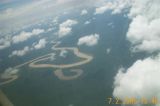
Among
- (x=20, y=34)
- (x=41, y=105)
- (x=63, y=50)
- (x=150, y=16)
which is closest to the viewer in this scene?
(x=41, y=105)

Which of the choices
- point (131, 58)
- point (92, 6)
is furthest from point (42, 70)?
point (92, 6)

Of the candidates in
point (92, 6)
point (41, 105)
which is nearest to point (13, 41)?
point (41, 105)

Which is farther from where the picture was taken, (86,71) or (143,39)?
(143,39)

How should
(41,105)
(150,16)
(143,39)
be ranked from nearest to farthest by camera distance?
(41,105) → (143,39) → (150,16)

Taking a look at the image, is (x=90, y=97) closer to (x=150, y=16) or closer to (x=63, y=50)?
(x=63, y=50)

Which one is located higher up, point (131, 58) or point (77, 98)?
point (131, 58)

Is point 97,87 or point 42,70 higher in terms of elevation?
point 42,70

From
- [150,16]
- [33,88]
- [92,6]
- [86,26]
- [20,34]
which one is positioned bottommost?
[33,88]

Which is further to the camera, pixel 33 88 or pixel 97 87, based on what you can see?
pixel 97 87

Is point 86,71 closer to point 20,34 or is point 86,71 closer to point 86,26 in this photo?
point 20,34
